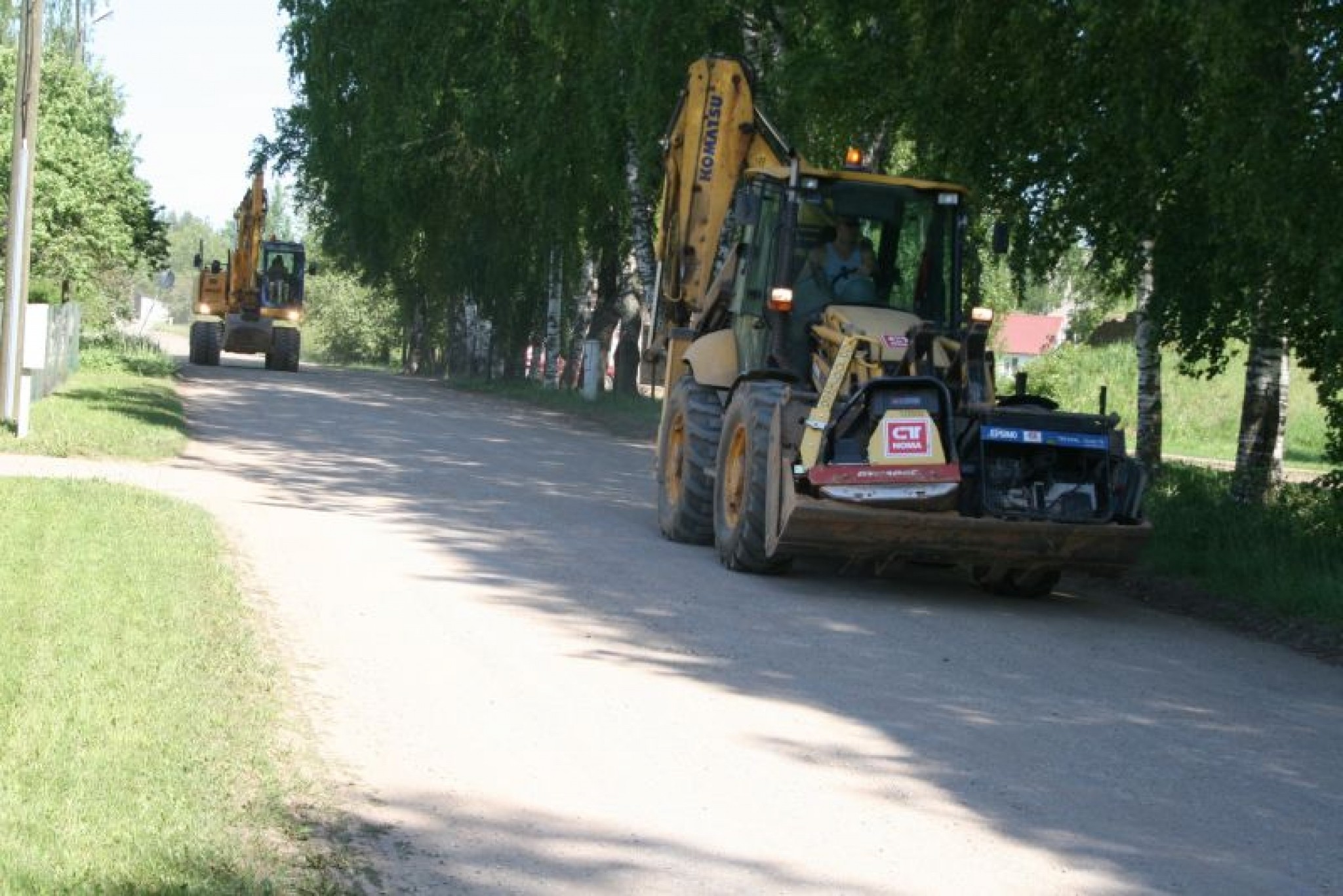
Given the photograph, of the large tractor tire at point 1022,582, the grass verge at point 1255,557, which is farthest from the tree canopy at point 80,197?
the large tractor tire at point 1022,582

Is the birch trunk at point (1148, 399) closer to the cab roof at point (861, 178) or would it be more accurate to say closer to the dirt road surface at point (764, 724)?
the cab roof at point (861, 178)

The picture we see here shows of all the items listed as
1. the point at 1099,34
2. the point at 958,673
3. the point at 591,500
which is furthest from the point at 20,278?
the point at 958,673

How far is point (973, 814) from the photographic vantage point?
6.97 meters

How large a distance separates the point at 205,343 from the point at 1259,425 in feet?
120

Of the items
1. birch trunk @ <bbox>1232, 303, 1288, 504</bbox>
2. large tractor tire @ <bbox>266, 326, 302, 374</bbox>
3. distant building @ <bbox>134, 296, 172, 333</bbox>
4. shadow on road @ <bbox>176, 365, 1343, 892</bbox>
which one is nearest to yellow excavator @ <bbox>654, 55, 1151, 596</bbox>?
shadow on road @ <bbox>176, 365, 1343, 892</bbox>

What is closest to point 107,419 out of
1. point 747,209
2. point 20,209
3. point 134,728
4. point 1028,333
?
point 20,209

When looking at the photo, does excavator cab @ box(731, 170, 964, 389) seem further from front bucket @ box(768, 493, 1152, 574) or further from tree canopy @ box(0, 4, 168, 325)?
tree canopy @ box(0, 4, 168, 325)

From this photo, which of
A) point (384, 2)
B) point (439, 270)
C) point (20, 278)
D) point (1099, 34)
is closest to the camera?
point (1099, 34)

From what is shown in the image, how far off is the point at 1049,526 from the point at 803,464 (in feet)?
5.41

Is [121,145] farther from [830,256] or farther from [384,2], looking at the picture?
[830,256]

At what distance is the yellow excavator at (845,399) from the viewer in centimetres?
1208

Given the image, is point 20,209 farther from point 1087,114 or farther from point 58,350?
point 1087,114

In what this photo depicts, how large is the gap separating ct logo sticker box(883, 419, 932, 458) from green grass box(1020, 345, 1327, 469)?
32340 millimetres

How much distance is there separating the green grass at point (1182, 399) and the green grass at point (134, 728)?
1397 inches
